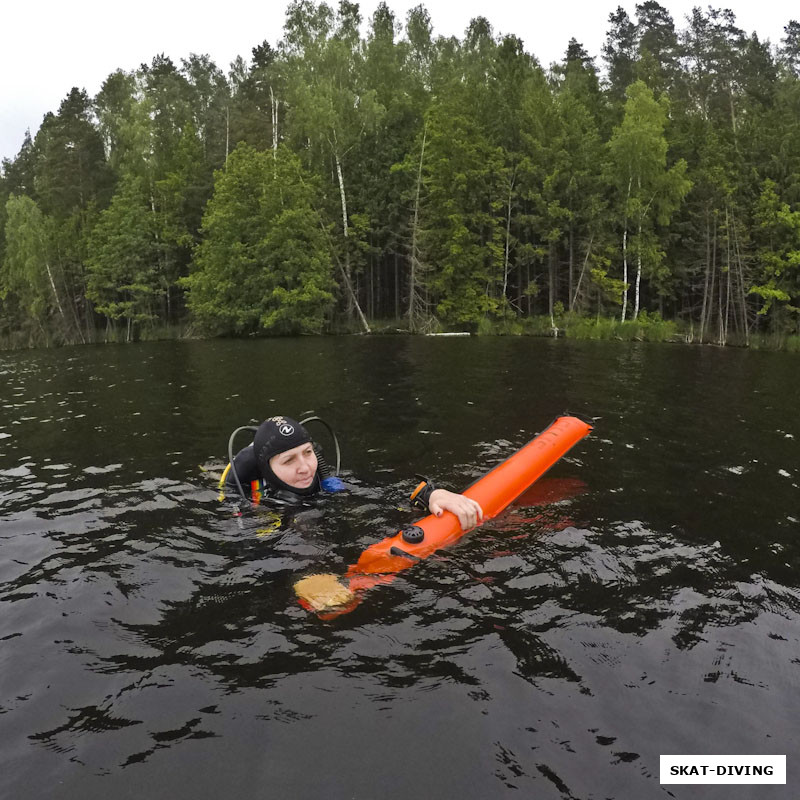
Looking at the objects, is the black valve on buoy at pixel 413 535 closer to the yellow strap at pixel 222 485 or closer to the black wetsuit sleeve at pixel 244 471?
the black wetsuit sleeve at pixel 244 471

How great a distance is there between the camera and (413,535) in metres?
5.05

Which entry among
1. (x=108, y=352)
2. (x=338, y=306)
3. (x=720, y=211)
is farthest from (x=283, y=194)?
(x=720, y=211)

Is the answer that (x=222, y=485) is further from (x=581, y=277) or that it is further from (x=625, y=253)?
(x=625, y=253)

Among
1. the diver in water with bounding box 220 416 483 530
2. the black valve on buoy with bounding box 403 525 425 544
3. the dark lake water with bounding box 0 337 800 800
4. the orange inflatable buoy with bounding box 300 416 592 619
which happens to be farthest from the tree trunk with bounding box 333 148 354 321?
the black valve on buoy with bounding box 403 525 425 544

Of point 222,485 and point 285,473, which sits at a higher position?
point 285,473

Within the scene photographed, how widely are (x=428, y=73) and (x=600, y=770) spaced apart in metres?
46.2

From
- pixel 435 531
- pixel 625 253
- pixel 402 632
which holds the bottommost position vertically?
pixel 402 632

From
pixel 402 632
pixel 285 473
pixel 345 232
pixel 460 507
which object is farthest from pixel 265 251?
pixel 402 632

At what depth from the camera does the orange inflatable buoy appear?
190 inches

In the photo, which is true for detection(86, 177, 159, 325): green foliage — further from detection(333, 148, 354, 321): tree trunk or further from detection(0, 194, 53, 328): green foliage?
detection(333, 148, 354, 321): tree trunk

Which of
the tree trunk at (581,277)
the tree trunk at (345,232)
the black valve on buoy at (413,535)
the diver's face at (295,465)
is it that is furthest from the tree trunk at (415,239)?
the black valve on buoy at (413,535)

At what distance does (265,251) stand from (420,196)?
32.1 feet

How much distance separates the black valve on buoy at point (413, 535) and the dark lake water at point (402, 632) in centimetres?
30

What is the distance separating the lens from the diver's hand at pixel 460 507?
544 centimetres
